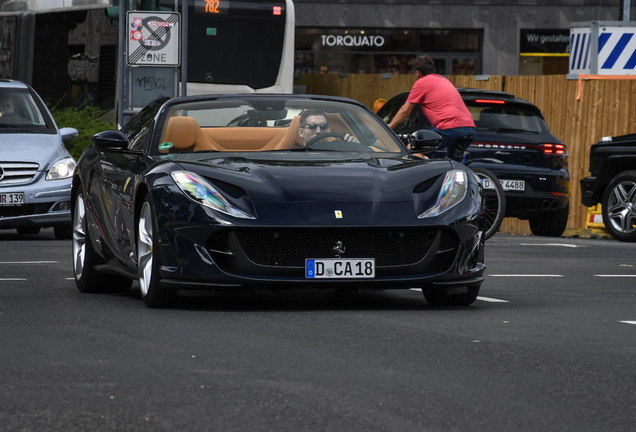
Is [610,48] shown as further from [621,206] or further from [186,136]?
[186,136]

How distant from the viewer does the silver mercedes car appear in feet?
45.7

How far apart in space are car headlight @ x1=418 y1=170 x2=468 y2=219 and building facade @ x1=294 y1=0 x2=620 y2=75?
2678cm

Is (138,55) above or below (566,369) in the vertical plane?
above

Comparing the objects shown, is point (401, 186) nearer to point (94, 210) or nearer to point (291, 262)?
point (291, 262)

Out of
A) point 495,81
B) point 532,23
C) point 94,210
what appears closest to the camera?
point 94,210

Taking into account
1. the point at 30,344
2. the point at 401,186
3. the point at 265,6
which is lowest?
the point at 30,344

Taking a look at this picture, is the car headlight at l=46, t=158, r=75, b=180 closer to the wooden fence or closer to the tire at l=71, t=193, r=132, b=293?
the tire at l=71, t=193, r=132, b=293

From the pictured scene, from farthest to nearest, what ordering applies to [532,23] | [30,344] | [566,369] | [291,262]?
1. [532,23]
2. [291,262]
3. [30,344]
4. [566,369]

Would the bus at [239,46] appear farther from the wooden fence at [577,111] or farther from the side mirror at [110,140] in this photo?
the side mirror at [110,140]

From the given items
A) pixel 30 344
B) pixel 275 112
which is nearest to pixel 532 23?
pixel 275 112

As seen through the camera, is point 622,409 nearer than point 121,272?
Yes

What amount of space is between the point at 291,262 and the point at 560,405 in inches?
103

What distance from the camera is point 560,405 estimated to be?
4.49 m

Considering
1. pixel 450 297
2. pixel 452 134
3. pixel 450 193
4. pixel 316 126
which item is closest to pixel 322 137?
pixel 316 126
